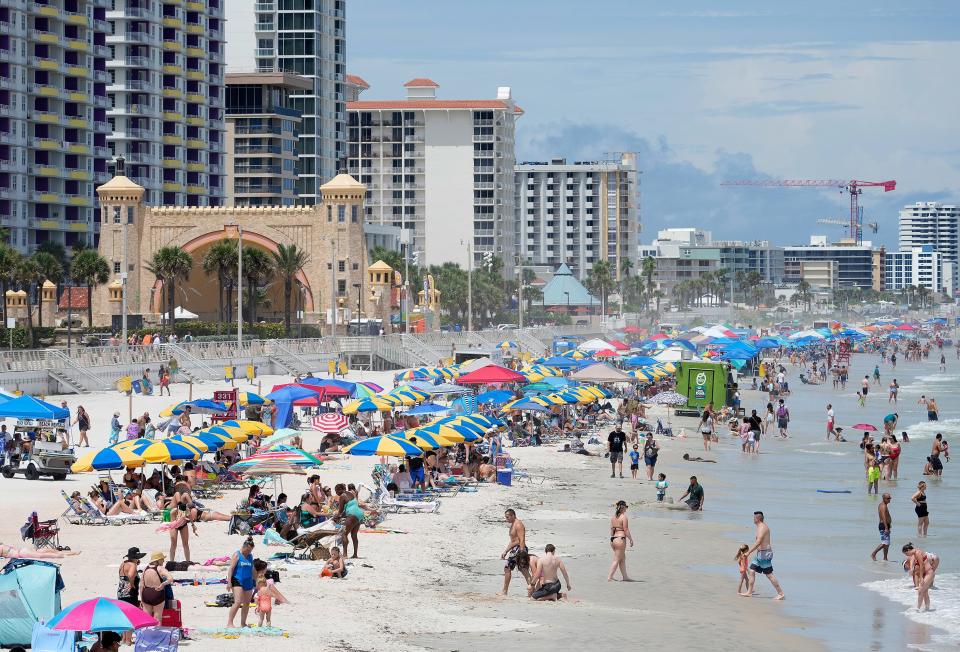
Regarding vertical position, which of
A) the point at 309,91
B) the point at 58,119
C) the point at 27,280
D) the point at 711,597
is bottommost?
the point at 711,597

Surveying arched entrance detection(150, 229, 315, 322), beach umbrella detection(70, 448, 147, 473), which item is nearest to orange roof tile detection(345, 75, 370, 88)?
arched entrance detection(150, 229, 315, 322)

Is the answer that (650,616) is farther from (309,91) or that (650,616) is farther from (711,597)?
(309,91)

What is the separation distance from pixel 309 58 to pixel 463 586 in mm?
116464

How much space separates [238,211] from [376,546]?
6207 centimetres

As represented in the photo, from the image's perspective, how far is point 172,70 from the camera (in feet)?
357

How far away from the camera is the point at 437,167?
14825 centimetres

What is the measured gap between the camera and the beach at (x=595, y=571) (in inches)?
704

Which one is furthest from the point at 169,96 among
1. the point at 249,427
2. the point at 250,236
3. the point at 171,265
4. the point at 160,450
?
the point at 160,450

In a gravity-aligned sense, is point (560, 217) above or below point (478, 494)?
above

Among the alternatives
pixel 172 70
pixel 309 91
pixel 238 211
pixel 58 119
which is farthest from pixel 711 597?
pixel 309 91

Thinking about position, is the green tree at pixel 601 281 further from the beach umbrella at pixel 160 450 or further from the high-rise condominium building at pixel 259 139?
the beach umbrella at pixel 160 450

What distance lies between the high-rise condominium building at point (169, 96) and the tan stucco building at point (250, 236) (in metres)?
23.0

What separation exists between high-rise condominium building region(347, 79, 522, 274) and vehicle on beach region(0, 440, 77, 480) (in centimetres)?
11635

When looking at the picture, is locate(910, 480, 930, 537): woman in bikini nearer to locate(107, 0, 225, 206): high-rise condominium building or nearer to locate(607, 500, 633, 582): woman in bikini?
locate(607, 500, 633, 582): woman in bikini
